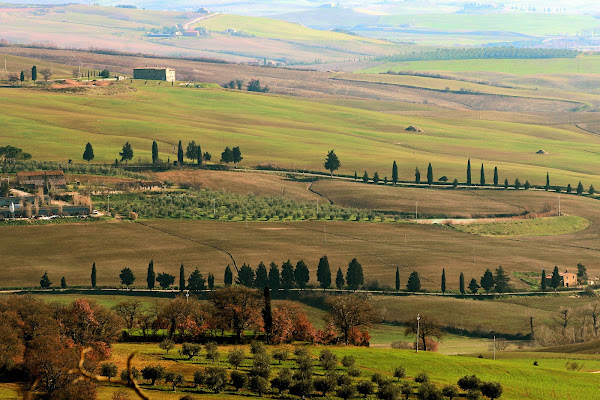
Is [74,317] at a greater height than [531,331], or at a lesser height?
greater

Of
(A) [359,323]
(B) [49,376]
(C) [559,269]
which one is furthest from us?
(C) [559,269]

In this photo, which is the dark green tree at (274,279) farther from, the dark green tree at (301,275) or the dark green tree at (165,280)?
the dark green tree at (165,280)

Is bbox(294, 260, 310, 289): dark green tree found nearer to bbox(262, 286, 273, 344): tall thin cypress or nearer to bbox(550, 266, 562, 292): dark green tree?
bbox(550, 266, 562, 292): dark green tree

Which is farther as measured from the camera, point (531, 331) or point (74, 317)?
point (531, 331)

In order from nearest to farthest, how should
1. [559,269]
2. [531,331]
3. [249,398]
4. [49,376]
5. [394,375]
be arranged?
1. [49,376]
2. [249,398]
3. [394,375]
4. [531,331]
5. [559,269]

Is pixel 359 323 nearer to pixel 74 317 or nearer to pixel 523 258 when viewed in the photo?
pixel 74 317

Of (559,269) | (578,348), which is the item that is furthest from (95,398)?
(559,269)

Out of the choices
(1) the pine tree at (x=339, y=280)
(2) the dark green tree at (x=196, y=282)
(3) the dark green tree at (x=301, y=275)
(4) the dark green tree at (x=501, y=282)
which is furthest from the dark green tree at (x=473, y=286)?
(2) the dark green tree at (x=196, y=282)
